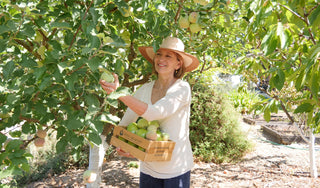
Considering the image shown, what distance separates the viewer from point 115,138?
187cm

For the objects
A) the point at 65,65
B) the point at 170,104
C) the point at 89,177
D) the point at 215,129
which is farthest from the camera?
the point at 215,129

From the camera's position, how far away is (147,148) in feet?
5.02

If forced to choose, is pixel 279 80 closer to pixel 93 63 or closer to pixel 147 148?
pixel 147 148

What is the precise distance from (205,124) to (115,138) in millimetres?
3802

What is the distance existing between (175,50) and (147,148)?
749 millimetres

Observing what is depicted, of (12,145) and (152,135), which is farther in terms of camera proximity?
(152,135)

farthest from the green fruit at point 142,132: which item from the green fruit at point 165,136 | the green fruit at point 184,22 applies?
the green fruit at point 184,22

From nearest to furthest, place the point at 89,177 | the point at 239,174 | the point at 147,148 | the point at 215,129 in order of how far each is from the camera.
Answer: the point at 147,148 < the point at 89,177 < the point at 239,174 < the point at 215,129

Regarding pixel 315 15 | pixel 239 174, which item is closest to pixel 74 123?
pixel 315 15

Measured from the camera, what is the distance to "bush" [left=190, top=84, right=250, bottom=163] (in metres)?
5.26

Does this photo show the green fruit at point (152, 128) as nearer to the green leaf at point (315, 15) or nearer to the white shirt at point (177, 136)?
the white shirt at point (177, 136)


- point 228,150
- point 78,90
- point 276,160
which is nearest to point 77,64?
point 78,90

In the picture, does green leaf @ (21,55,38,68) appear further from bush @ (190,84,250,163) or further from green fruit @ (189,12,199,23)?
bush @ (190,84,250,163)

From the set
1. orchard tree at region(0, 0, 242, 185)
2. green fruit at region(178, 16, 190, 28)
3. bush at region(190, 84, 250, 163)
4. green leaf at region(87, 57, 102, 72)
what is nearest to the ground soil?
bush at region(190, 84, 250, 163)
